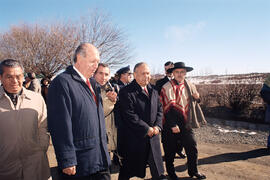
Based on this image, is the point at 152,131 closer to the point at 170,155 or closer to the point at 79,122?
the point at 170,155

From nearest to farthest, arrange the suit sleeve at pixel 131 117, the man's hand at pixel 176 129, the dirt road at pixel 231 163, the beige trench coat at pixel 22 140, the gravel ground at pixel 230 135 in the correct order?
the beige trench coat at pixel 22 140 → the suit sleeve at pixel 131 117 → the man's hand at pixel 176 129 → the dirt road at pixel 231 163 → the gravel ground at pixel 230 135

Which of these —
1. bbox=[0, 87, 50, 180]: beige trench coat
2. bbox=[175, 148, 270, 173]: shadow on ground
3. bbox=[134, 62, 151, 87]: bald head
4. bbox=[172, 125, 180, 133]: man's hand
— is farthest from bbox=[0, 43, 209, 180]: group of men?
bbox=[175, 148, 270, 173]: shadow on ground

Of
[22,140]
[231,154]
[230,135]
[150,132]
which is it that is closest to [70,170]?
[22,140]

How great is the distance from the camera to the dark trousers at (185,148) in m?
3.40

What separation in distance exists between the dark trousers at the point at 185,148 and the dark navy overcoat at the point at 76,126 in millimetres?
1690

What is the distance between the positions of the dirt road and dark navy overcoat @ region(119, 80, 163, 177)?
102 centimetres

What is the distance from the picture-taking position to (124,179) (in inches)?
111

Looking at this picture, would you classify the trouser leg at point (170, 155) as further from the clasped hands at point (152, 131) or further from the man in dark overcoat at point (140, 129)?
the clasped hands at point (152, 131)

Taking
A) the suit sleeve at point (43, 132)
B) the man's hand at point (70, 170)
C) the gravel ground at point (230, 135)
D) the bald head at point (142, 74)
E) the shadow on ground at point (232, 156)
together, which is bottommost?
the gravel ground at point (230, 135)

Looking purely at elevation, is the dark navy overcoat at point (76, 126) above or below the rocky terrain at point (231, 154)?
above

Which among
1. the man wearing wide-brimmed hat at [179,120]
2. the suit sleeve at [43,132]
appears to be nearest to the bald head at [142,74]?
the man wearing wide-brimmed hat at [179,120]

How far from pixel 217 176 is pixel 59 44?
57.9ft

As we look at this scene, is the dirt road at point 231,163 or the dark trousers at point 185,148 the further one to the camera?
the dirt road at point 231,163

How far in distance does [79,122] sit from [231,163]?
12.2ft
